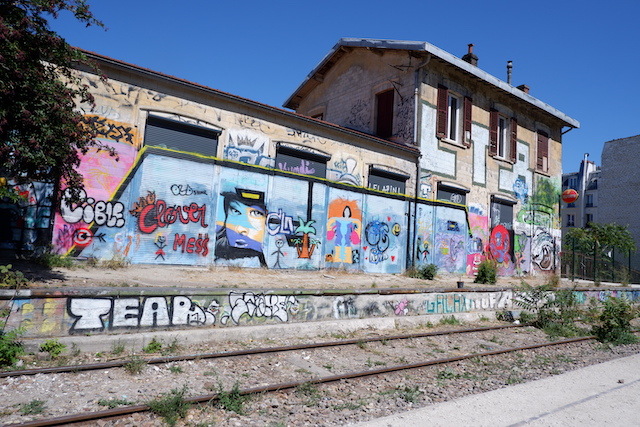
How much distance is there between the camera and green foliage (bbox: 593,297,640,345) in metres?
10.4

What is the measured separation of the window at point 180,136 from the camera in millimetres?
11117

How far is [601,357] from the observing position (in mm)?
8789

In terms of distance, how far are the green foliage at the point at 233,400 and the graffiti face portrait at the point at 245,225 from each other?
24.7 feet

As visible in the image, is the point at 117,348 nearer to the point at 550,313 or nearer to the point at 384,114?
the point at 550,313

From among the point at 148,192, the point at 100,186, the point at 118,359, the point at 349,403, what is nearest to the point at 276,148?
the point at 148,192

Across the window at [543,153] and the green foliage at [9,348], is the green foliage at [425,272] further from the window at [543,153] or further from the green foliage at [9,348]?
the green foliage at [9,348]

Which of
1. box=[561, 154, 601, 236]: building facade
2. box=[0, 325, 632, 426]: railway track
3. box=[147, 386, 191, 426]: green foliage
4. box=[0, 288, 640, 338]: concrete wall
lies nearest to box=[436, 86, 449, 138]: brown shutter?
box=[0, 288, 640, 338]: concrete wall

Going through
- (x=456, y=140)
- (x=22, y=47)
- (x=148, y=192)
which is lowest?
(x=148, y=192)

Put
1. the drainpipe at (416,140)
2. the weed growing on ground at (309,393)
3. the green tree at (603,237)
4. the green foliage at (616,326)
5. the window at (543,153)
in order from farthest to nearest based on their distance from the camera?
1. the green tree at (603,237)
2. the window at (543,153)
3. the drainpipe at (416,140)
4. the green foliage at (616,326)
5. the weed growing on ground at (309,393)

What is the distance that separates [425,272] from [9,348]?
13.6 metres

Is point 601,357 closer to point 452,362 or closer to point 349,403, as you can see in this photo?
point 452,362

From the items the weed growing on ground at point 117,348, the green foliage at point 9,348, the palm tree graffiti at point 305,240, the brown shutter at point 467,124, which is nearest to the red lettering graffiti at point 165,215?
the palm tree graffiti at point 305,240

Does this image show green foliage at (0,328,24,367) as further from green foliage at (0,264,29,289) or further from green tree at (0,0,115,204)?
green tree at (0,0,115,204)

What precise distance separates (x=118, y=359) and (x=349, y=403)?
3406 millimetres
